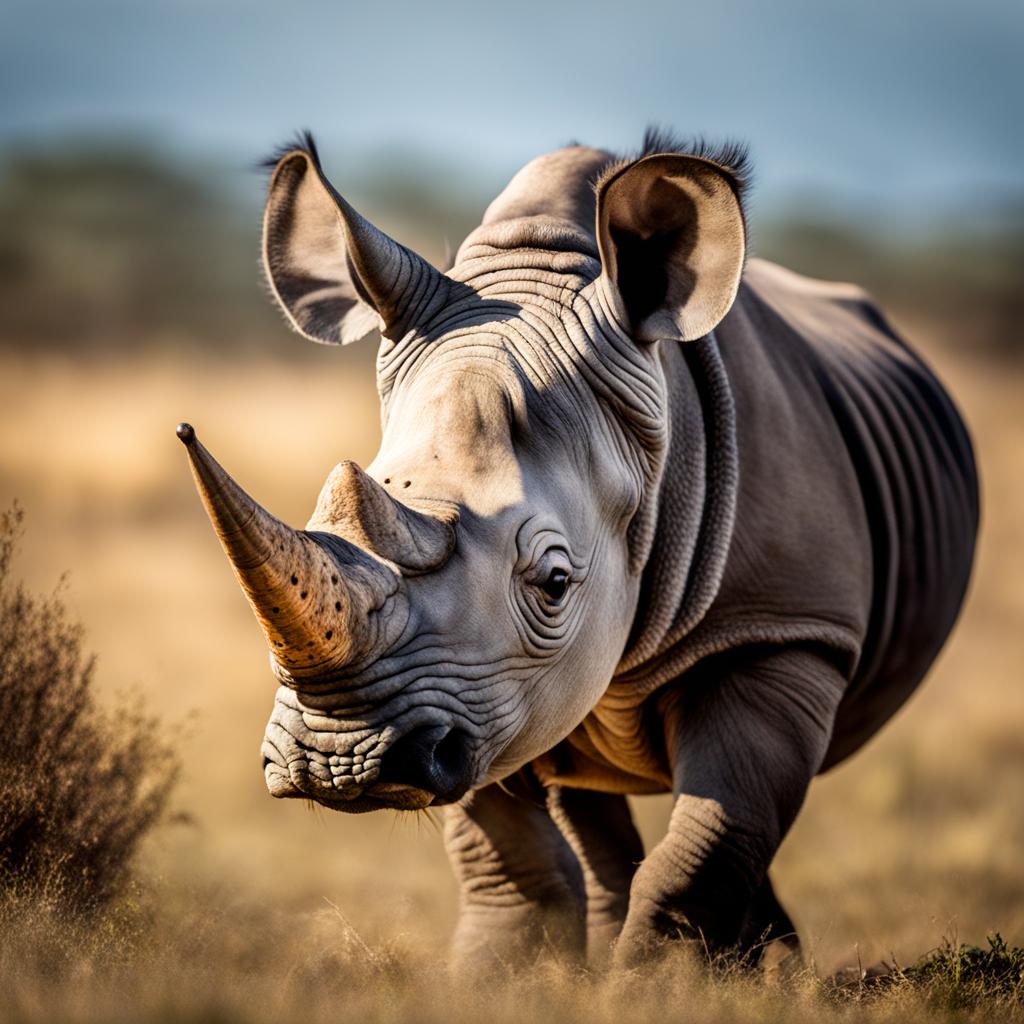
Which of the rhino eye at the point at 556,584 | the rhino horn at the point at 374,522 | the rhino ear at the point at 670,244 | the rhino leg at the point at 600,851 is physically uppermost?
the rhino ear at the point at 670,244

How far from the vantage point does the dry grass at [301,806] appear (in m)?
4.04

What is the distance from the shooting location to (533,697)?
4.28 meters

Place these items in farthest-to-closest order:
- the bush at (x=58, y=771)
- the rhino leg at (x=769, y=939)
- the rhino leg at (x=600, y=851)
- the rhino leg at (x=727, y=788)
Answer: the rhino leg at (x=600, y=851) → the bush at (x=58, y=771) → the rhino leg at (x=769, y=939) → the rhino leg at (x=727, y=788)

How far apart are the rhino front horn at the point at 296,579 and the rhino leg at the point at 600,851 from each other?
8.02 ft

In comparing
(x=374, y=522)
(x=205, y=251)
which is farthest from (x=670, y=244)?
(x=205, y=251)

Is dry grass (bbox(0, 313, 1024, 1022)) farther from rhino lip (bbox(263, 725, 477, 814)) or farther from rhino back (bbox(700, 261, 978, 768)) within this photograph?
rhino back (bbox(700, 261, 978, 768))

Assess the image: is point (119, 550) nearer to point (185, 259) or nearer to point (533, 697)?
point (533, 697)

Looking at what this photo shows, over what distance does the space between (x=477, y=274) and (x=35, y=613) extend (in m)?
1.79

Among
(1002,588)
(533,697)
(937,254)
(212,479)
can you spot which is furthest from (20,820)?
(937,254)

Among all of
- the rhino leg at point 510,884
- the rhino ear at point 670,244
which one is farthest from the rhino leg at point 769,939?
the rhino ear at point 670,244

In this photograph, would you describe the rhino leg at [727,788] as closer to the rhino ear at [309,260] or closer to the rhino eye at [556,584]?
the rhino eye at [556,584]

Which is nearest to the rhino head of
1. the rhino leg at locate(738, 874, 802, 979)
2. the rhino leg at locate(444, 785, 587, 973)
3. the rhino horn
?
the rhino horn

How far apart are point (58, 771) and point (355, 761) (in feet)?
5.89

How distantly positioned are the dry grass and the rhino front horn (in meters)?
0.79
